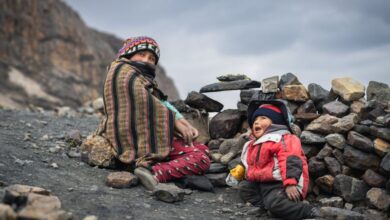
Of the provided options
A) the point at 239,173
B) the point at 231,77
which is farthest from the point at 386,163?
the point at 231,77

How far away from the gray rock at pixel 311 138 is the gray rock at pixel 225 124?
1.15m

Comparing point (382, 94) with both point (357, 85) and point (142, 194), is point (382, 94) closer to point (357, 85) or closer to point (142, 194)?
point (357, 85)

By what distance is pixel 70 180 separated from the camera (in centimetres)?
448

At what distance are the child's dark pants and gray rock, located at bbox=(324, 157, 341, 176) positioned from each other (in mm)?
977

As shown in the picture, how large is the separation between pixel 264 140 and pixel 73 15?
124 ft

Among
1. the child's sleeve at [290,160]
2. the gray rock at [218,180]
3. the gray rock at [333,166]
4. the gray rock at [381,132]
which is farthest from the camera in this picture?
the gray rock at [218,180]

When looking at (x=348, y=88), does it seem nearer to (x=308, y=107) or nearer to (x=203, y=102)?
Answer: (x=308, y=107)

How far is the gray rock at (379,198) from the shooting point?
448 centimetres

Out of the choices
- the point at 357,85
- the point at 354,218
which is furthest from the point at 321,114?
the point at 354,218

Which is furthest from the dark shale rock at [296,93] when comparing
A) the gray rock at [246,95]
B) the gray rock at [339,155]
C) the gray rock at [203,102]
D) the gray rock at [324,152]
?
the gray rock at [203,102]

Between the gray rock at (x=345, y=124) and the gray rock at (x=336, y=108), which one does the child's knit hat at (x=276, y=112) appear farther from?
the gray rock at (x=336, y=108)

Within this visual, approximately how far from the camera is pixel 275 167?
14.1 feet

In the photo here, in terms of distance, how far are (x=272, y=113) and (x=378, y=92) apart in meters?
1.53

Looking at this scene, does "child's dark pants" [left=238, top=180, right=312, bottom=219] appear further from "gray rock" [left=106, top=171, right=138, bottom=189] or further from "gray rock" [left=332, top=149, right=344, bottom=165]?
"gray rock" [left=106, top=171, right=138, bottom=189]
